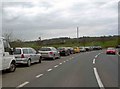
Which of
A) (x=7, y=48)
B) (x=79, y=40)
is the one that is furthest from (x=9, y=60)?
(x=79, y=40)

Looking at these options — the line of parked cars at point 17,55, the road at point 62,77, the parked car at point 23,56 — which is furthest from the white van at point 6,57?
the parked car at point 23,56

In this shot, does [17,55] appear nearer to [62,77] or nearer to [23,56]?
[23,56]

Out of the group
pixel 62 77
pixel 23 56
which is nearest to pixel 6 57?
pixel 62 77

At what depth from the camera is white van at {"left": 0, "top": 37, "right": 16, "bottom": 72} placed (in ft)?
48.8

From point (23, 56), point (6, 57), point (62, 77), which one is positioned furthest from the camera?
point (23, 56)

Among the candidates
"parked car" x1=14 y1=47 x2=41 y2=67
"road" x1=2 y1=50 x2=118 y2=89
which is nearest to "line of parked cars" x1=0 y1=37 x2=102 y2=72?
"parked car" x1=14 y1=47 x2=41 y2=67

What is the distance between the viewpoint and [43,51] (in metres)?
30.5

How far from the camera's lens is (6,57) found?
50.8ft

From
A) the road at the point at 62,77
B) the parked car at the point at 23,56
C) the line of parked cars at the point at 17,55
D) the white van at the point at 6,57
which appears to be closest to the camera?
the road at the point at 62,77

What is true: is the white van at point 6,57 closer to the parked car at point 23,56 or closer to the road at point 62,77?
the road at point 62,77

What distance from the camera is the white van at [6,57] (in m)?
14.9

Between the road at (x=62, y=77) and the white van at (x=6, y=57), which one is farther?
the white van at (x=6, y=57)

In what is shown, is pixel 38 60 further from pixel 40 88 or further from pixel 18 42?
pixel 18 42

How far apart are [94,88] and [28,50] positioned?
1274 cm
